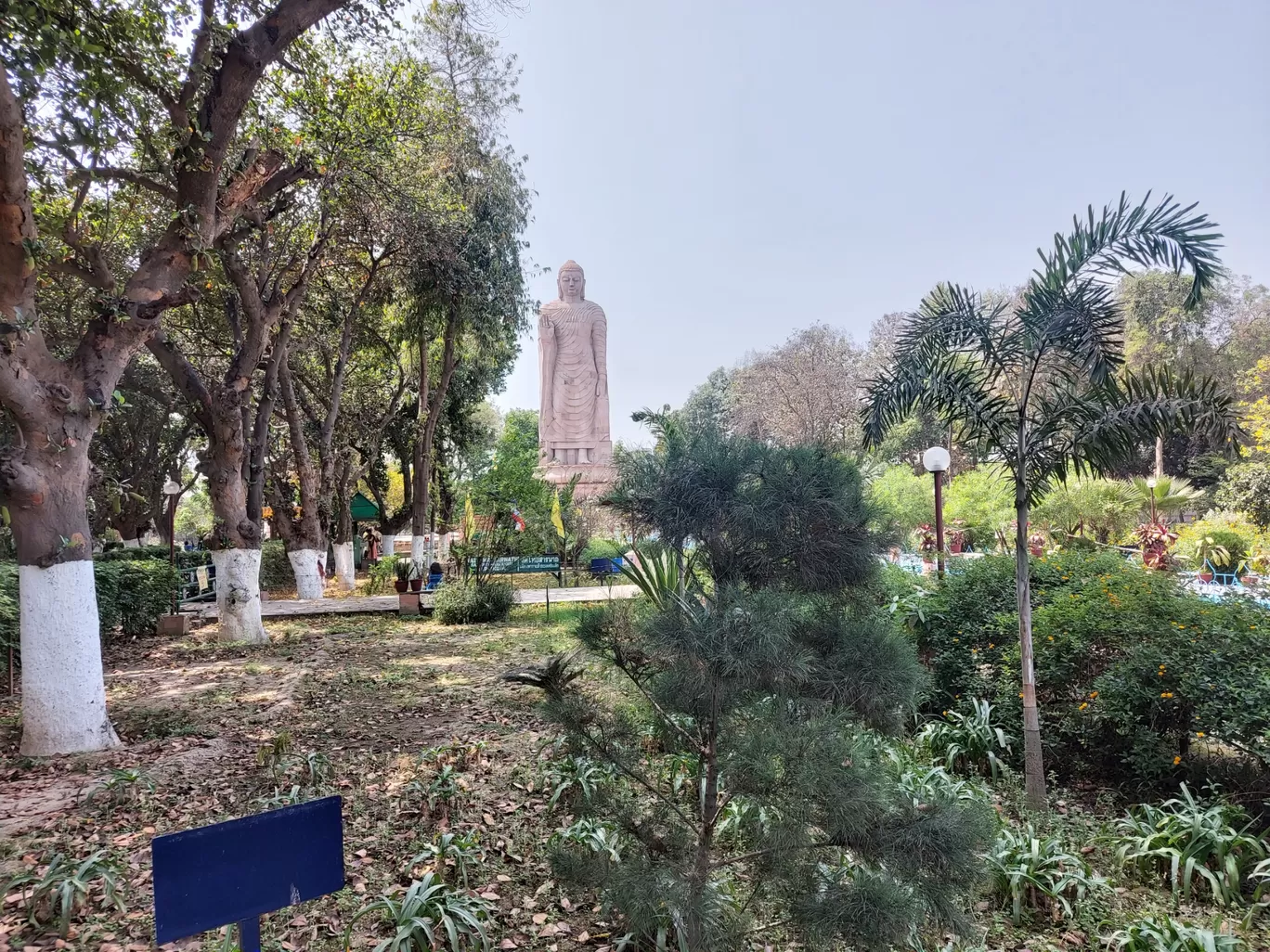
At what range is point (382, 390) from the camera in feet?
63.8

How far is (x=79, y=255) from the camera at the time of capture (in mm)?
6070

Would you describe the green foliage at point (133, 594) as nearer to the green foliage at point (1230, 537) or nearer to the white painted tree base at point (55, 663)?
the white painted tree base at point (55, 663)

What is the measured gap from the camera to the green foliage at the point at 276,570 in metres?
17.4

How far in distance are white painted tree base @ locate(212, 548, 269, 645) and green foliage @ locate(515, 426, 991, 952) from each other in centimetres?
789

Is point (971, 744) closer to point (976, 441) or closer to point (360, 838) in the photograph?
point (976, 441)

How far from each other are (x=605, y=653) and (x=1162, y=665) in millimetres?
3951

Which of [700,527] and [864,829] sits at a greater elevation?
[700,527]

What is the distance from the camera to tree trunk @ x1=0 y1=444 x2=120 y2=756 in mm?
4770

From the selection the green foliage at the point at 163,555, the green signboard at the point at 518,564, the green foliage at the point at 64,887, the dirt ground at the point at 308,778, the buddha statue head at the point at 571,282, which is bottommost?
the dirt ground at the point at 308,778

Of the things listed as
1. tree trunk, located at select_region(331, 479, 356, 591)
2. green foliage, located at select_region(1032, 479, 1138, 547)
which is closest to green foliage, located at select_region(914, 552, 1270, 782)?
green foliage, located at select_region(1032, 479, 1138, 547)

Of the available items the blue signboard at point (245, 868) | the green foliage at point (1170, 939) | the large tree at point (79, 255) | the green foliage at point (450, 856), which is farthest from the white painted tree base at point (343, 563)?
the green foliage at point (1170, 939)

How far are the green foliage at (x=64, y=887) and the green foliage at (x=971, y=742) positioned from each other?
4865mm

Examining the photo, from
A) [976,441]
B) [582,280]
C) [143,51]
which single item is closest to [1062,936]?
[976,441]

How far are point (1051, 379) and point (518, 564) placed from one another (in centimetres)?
1016
